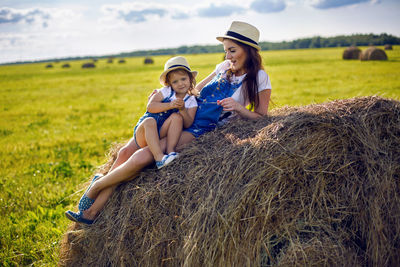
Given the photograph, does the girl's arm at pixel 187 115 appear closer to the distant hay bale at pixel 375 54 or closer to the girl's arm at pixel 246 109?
the girl's arm at pixel 246 109

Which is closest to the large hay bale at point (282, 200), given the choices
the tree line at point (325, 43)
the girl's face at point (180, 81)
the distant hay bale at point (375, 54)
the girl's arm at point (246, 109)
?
the girl's arm at point (246, 109)

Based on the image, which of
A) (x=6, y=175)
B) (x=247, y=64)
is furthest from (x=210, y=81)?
(x=6, y=175)

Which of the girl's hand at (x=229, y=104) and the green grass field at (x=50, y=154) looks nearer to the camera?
the girl's hand at (x=229, y=104)

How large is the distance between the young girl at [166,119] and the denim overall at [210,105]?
3.8 inches

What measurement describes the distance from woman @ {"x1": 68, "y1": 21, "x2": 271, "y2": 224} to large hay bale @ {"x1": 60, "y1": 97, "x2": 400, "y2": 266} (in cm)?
44

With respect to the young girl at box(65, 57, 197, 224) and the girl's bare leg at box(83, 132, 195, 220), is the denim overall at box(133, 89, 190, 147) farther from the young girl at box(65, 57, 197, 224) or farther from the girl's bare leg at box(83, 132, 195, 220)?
the girl's bare leg at box(83, 132, 195, 220)

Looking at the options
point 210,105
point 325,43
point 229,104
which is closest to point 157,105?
point 210,105

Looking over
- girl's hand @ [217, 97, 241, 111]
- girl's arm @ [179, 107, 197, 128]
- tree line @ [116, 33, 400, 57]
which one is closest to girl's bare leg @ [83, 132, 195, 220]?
girl's arm @ [179, 107, 197, 128]

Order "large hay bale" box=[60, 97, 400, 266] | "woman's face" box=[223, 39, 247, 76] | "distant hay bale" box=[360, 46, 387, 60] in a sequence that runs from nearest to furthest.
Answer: "large hay bale" box=[60, 97, 400, 266] < "woman's face" box=[223, 39, 247, 76] < "distant hay bale" box=[360, 46, 387, 60]

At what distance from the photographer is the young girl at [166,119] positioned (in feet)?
11.9

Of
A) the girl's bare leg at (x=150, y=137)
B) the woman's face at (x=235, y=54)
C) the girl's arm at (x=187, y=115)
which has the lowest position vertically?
the girl's bare leg at (x=150, y=137)

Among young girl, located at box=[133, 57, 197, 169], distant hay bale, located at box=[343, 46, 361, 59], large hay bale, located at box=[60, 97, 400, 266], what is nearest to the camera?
large hay bale, located at box=[60, 97, 400, 266]

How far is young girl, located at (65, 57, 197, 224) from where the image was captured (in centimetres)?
363

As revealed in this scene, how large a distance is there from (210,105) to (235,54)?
713mm
